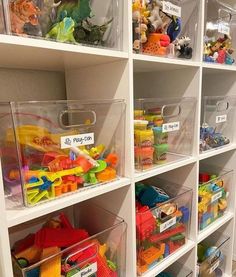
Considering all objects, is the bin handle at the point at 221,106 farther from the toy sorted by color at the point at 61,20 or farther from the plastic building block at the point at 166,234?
the toy sorted by color at the point at 61,20

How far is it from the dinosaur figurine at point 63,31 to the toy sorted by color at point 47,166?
0.71ft

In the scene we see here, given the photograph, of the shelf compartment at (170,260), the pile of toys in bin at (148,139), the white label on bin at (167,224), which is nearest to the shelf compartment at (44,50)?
the pile of toys in bin at (148,139)

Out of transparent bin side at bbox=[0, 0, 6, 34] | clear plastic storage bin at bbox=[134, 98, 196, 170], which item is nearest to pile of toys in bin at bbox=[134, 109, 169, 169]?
clear plastic storage bin at bbox=[134, 98, 196, 170]

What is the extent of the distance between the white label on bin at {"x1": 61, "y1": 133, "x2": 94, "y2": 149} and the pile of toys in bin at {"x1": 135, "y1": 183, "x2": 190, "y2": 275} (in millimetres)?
313

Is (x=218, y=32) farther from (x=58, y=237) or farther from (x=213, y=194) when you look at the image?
(x=58, y=237)

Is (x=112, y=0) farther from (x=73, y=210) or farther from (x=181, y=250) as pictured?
(x=181, y=250)

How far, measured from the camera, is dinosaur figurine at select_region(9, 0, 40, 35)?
0.50m

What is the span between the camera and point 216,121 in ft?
3.57

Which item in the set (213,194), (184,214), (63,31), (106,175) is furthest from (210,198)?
(63,31)

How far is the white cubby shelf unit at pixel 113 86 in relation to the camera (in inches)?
21.0

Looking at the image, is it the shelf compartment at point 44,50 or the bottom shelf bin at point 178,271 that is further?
the bottom shelf bin at point 178,271

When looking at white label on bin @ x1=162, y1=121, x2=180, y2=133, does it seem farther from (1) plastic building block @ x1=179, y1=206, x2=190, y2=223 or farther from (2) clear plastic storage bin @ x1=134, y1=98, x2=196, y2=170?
(1) plastic building block @ x1=179, y1=206, x2=190, y2=223

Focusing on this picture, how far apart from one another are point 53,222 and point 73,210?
15 cm

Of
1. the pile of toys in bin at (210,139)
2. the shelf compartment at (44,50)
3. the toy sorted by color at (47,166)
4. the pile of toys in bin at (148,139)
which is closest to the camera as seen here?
the shelf compartment at (44,50)
